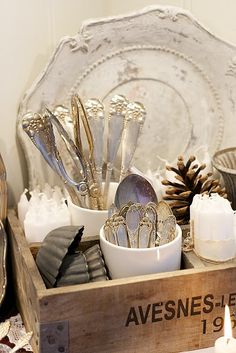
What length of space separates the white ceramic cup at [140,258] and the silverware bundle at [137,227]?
0.01m

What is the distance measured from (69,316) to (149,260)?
11cm

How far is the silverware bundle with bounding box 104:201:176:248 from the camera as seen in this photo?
64 centimetres

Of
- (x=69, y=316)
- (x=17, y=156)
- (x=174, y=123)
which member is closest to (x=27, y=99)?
(x=17, y=156)

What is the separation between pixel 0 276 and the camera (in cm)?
72

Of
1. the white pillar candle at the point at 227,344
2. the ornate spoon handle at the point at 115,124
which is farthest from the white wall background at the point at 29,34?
the white pillar candle at the point at 227,344

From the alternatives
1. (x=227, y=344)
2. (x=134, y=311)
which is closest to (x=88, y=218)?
(x=134, y=311)

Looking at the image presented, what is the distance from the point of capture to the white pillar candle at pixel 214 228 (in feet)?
2.14

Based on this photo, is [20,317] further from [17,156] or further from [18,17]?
[18,17]

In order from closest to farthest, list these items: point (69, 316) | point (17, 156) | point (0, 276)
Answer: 1. point (69, 316)
2. point (0, 276)
3. point (17, 156)

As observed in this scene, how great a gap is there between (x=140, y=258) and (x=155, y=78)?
0.31 metres

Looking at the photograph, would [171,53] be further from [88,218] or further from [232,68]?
[88,218]

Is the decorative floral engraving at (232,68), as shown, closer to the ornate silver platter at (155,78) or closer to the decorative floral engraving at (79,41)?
the ornate silver platter at (155,78)

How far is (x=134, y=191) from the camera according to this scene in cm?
70

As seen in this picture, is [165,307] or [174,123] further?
[174,123]
